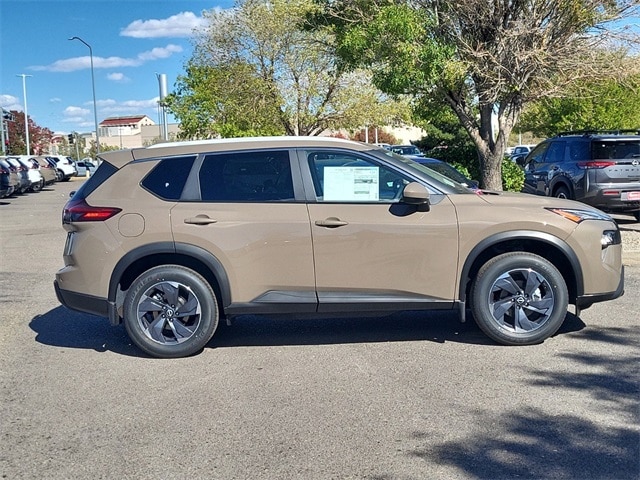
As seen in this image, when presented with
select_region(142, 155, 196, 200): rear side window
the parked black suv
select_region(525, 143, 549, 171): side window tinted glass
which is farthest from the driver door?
select_region(525, 143, 549, 171): side window tinted glass

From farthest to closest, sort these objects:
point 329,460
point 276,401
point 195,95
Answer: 1. point 195,95
2. point 276,401
3. point 329,460

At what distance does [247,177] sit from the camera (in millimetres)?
5781

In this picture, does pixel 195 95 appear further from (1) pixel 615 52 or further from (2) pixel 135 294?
(2) pixel 135 294

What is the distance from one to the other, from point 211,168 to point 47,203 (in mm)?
20625

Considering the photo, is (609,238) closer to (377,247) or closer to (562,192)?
(377,247)

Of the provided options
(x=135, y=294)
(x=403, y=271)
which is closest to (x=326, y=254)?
(x=403, y=271)

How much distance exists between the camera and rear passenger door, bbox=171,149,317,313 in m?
5.55

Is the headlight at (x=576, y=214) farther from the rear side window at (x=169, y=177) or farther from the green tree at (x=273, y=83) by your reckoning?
the green tree at (x=273, y=83)

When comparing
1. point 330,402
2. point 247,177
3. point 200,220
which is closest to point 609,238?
point 330,402

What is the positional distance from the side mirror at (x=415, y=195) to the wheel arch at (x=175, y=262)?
63.3 inches

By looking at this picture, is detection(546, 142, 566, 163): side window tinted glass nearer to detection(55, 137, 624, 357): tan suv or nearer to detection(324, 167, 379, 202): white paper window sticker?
detection(55, 137, 624, 357): tan suv

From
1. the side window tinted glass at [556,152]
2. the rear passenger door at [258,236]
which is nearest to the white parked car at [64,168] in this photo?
the side window tinted glass at [556,152]

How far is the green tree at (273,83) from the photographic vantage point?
24438 mm

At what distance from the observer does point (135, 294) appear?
562 cm
